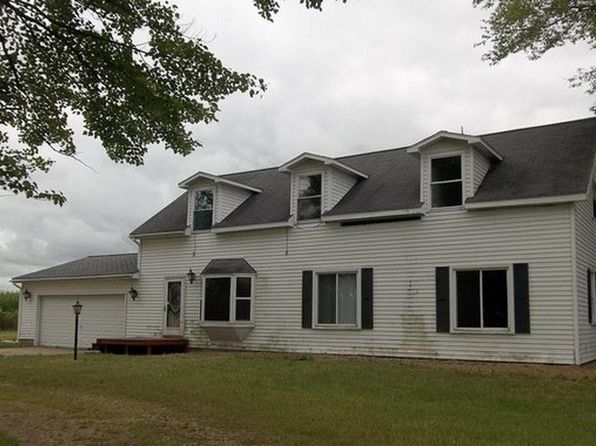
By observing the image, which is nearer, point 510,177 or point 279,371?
point 279,371

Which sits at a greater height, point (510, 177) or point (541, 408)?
point (510, 177)

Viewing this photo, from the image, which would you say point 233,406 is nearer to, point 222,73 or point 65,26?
point 222,73

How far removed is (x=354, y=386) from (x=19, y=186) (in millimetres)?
6154

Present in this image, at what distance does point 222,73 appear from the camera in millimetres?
8297

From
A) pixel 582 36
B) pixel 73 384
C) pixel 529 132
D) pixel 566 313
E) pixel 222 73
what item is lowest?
pixel 73 384

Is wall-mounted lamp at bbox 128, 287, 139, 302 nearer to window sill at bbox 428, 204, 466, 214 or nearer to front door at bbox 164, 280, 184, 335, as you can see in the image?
front door at bbox 164, 280, 184, 335

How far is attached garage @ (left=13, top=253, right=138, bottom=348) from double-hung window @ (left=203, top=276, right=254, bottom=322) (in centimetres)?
363

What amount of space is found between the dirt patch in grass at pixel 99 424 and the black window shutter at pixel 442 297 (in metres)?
8.37

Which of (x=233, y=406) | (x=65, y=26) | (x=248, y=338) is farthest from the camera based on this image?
(x=248, y=338)

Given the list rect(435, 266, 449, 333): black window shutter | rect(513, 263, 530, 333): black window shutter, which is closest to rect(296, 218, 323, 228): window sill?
rect(435, 266, 449, 333): black window shutter

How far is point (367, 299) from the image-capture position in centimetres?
1655

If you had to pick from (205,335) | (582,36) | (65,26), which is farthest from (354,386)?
(582,36)

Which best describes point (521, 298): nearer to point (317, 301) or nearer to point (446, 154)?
point (446, 154)

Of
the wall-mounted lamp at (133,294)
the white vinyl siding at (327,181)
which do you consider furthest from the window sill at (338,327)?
the wall-mounted lamp at (133,294)
